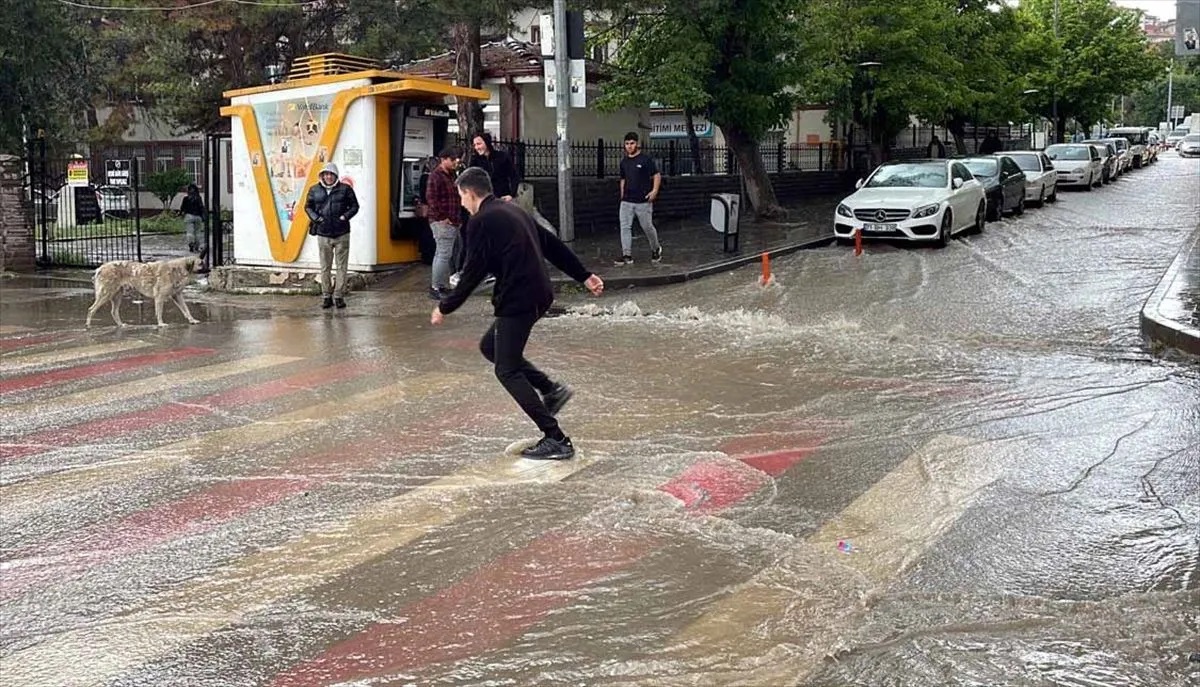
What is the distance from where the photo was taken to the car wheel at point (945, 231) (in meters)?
17.8

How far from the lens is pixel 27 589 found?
4969mm

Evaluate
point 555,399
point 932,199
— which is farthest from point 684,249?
point 555,399

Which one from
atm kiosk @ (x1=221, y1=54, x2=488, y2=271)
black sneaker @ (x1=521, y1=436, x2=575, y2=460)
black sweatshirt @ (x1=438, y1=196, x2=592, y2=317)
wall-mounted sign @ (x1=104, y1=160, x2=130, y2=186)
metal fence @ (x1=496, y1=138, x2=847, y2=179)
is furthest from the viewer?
wall-mounted sign @ (x1=104, y1=160, x2=130, y2=186)

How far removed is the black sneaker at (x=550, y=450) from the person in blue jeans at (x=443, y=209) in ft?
23.0

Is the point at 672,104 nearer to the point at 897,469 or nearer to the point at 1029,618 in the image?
the point at 897,469

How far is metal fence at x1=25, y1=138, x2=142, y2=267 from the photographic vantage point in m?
19.4

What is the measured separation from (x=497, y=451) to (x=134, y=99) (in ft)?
109

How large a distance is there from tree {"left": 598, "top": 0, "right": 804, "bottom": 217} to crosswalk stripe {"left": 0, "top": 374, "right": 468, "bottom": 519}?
1151 centimetres

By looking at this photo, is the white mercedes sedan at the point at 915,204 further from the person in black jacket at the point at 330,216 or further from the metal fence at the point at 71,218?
the metal fence at the point at 71,218

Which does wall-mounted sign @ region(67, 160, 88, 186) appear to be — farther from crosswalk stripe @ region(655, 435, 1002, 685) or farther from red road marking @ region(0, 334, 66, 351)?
crosswalk stripe @ region(655, 435, 1002, 685)

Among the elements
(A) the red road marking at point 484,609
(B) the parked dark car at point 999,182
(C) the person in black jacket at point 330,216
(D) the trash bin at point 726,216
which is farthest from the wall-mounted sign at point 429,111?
(A) the red road marking at point 484,609

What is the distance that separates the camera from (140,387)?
9.25 metres

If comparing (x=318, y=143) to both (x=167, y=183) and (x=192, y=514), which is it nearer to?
(x=192, y=514)

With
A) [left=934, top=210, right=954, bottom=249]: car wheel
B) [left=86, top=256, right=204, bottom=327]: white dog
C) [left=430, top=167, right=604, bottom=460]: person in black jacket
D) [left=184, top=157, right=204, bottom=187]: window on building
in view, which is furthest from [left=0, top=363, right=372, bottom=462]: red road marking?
[left=184, top=157, right=204, bottom=187]: window on building
